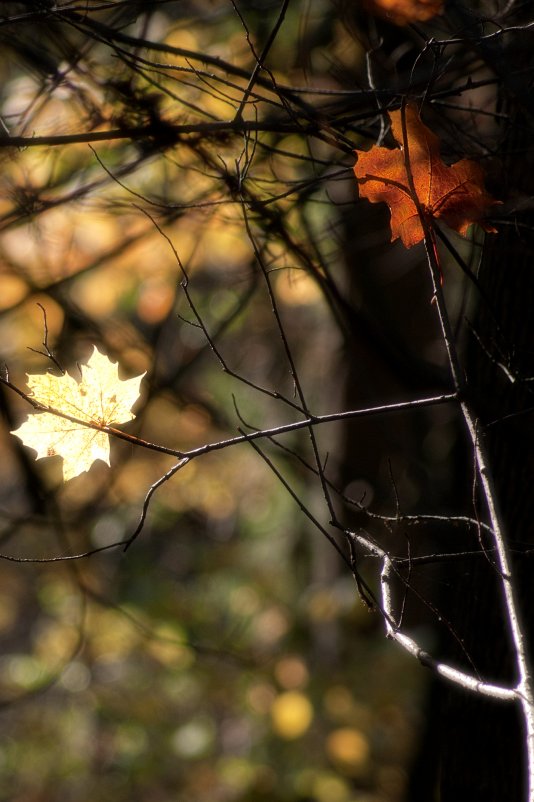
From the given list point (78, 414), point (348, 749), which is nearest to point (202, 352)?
point (348, 749)

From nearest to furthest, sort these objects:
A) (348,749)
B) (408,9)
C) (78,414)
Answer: (78,414) → (408,9) → (348,749)

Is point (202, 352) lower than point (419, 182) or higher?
higher

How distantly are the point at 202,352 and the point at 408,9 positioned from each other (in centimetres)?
195

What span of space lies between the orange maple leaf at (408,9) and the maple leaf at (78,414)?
0.85 meters

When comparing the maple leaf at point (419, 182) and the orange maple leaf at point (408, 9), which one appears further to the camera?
the orange maple leaf at point (408, 9)

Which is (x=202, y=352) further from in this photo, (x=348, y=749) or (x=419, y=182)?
(x=419, y=182)

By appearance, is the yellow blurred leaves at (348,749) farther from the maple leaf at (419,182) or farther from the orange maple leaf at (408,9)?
the orange maple leaf at (408,9)

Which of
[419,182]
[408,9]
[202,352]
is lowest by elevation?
[419,182]

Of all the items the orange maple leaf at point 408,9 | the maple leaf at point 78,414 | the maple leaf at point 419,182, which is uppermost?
the orange maple leaf at point 408,9

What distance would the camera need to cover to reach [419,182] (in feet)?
3.70

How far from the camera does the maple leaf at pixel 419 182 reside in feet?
3.55

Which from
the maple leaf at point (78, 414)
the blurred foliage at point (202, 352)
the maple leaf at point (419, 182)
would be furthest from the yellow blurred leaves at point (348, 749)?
the maple leaf at point (419, 182)

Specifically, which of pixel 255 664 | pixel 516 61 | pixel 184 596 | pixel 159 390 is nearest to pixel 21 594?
pixel 184 596

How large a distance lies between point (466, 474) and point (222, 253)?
13.0 feet
